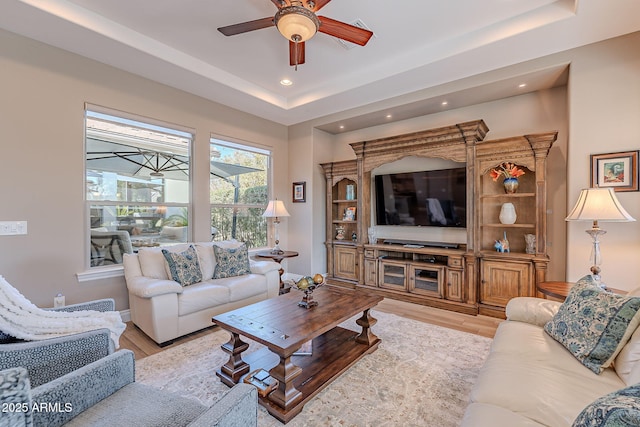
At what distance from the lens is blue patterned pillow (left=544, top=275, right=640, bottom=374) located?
146 cm

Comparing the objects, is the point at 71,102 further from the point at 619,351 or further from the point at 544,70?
the point at 544,70

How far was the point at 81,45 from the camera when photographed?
2.88m

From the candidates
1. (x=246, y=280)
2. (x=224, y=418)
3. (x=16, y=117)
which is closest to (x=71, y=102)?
(x=16, y=117)

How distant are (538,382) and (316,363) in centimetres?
144

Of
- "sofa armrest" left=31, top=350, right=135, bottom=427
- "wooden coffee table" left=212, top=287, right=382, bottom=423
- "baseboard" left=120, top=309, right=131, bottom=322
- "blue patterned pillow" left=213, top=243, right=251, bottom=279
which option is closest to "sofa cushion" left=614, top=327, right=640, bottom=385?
"wooden coffee table" left=212, top=287, right=382, bottom=423

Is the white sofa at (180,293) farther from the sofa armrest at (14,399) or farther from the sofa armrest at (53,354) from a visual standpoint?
the sofa armrest at (14,399)

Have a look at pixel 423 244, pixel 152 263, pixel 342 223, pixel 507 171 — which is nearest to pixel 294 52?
pixel 152 263

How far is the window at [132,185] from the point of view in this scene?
327 centimetres

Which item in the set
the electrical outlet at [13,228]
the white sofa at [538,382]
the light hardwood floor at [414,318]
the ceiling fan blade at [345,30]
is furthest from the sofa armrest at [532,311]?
the electrical outlet at [13,228]

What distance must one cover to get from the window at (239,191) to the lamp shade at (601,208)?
4.20 metres

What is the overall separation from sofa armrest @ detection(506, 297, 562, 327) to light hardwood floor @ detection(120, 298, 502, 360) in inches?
39.6

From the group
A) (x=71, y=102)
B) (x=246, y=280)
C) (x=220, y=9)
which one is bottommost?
(x=246, y=280)

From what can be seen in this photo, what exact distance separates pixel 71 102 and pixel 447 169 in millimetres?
4567

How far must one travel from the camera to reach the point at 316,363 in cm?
225
